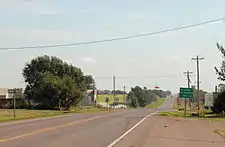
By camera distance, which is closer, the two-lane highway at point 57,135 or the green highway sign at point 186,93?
the two-lane highway at point 57,135

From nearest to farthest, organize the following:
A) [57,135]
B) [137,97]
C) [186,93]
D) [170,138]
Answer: [57,135], [170,138], [186,93], [137,97]

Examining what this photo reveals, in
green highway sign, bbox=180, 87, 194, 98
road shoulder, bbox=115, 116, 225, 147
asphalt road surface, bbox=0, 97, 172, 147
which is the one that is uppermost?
green highway sign, bbox=180, 87, 194, 98

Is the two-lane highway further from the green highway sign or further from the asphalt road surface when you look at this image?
the green highway sign

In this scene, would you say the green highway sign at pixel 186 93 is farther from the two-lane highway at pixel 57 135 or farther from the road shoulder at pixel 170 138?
the road shoulder at pixel 170 138

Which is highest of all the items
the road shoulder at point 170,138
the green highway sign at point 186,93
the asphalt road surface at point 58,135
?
the green highway sign at point 186,93

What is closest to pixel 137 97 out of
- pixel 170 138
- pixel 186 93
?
pixel 186 93

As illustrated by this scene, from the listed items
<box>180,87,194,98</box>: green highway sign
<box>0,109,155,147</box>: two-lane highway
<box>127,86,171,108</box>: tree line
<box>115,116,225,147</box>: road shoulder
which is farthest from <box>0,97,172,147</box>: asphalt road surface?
<box>127,86,171,108</box>: tree line

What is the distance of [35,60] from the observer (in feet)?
351

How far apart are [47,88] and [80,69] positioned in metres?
18.8

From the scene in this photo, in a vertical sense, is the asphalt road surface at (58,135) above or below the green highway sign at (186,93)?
below

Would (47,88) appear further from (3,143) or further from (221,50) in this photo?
(3,143)

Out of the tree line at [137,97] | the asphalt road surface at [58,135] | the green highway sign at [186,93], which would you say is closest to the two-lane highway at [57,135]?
the asphalt road surface at [58,135]

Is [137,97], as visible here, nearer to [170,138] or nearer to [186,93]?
[186,93]

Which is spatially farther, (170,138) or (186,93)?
(186,93)
